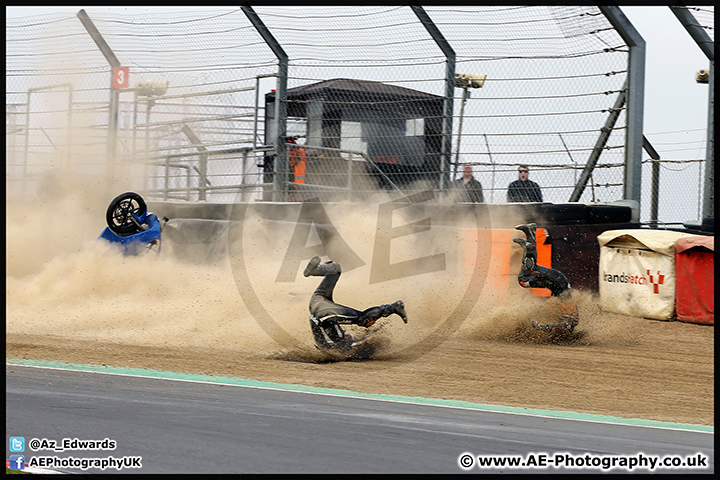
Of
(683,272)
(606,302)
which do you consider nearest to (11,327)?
(606,302)

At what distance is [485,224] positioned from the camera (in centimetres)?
1006

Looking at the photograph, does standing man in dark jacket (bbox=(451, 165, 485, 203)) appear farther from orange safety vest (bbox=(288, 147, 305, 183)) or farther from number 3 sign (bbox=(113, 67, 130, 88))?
number 3 sign (bbox=(113, 67, 130, 88))

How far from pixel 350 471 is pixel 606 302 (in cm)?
713

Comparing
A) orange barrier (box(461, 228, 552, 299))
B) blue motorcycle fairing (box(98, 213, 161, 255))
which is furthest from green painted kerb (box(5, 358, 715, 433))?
orange barrier (box(461, 228, 552, 299))

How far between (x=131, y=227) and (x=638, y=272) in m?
6.47

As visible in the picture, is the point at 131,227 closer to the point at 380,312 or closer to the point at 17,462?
the point at 380,312

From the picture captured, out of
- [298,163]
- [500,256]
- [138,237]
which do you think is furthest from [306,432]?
[298,163]

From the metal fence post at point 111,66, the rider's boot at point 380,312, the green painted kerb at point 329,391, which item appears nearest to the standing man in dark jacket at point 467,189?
the rider's boot at point 380,312

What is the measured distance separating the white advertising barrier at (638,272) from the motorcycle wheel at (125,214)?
596cm

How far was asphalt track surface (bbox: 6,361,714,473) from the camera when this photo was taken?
3.75 meters

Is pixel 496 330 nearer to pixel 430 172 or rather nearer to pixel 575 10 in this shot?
pixel 430 172

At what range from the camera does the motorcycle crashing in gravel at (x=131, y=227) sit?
33.5 feet

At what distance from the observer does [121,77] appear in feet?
43.0

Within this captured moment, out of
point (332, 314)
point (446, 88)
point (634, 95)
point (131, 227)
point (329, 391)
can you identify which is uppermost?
point (446, 88)
